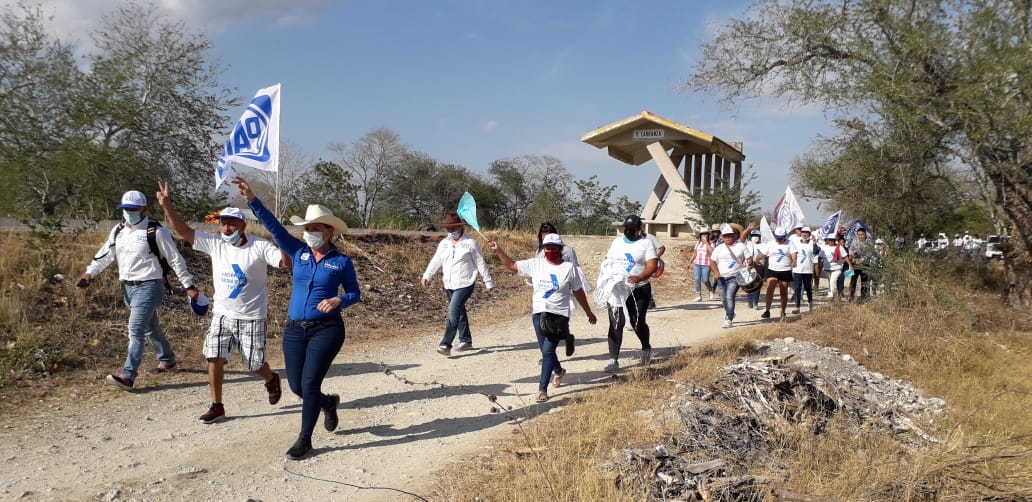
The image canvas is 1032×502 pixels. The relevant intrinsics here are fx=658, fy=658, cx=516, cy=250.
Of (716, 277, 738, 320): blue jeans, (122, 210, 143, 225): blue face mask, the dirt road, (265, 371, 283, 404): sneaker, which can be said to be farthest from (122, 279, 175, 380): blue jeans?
(716, 277, 738, 320): blue jeans

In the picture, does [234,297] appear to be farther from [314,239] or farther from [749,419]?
[749,419]

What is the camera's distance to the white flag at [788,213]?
1455 cm

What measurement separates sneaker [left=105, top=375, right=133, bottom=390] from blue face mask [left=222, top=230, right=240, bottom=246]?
6.75 feet

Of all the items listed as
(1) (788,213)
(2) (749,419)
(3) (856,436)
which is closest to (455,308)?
(2) (749,419)

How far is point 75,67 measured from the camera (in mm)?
14281

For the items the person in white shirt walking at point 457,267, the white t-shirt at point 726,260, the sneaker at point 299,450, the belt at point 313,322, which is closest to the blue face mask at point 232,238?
the belt at point 313,322

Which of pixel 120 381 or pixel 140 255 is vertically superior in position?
pixel 140 255

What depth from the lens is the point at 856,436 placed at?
532 cm

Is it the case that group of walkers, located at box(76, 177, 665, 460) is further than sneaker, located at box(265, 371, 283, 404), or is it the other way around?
sneaker, located at box(265, 371, 283, 404)

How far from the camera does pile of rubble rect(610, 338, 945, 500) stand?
4.22 m

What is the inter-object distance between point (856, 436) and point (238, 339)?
17.2 ft

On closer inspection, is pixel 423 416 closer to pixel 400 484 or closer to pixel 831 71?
pixel 400 484

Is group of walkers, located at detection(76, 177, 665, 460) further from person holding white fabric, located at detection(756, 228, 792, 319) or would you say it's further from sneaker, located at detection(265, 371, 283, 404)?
person holding white fabric, located at detection(756, 228, 792, 319)

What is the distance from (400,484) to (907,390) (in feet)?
19.5
